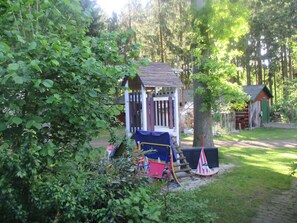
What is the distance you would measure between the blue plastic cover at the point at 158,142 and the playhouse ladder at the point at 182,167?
40cm

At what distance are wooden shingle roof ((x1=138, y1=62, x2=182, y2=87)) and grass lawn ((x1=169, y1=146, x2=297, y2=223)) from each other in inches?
130

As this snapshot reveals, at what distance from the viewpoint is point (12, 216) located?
2832mm

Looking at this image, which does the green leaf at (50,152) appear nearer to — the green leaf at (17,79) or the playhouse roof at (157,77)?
the green leaf at (17,79)

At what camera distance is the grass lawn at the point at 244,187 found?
5602mm

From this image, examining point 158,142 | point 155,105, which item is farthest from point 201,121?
point 158,142

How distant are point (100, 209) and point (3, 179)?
0.88 metres

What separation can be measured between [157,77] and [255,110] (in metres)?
18.5

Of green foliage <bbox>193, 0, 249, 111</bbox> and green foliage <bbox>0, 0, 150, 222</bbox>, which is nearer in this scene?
green foliage <bbox>0, 0, 150, 222</bbox>

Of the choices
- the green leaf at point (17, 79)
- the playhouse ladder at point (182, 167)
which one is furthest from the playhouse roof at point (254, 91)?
the green leaf at point (17, 79)

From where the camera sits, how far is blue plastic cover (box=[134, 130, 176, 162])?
831 centimetres

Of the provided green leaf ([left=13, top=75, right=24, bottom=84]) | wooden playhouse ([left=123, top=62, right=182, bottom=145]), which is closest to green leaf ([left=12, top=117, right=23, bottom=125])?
green leaf ([left=13, top=75, right=24, bottom=84])

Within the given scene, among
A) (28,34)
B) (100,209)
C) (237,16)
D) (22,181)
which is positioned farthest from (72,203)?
(237,16)

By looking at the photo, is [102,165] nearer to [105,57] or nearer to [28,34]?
[105,57]

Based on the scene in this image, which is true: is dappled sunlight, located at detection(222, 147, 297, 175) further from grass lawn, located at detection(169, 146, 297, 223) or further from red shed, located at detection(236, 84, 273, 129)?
red shed, located at detection(236, 84, 273, 129)
